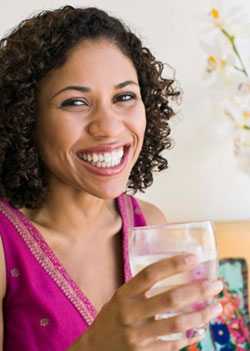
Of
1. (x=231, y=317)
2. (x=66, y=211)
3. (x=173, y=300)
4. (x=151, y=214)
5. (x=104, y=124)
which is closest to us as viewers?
(x=173, y=300)

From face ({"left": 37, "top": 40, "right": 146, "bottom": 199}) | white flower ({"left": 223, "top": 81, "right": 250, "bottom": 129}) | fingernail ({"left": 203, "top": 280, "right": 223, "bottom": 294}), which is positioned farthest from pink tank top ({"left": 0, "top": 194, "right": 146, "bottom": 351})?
white flower ({"left": 223, "top": 81, "right": 250, "bottom": 129})

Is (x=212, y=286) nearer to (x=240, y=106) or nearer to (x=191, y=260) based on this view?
(x=191, y=260)

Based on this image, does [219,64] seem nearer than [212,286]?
No

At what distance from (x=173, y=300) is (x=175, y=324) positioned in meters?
0.04

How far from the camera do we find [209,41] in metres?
1.91

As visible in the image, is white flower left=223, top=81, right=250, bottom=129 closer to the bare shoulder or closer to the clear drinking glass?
the bare shoulder

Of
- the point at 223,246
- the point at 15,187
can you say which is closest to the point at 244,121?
the point at 223,246

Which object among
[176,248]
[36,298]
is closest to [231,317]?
[36,298]

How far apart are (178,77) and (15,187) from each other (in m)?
0.84

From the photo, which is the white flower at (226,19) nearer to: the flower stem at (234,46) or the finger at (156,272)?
the flower stem at (234,46)

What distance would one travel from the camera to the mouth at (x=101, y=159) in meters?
1.09

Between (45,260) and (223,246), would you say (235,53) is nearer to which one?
(223,246)

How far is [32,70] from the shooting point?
3.67 feet

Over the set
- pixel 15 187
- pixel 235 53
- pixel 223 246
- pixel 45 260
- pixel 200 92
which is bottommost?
pixel 223 246
